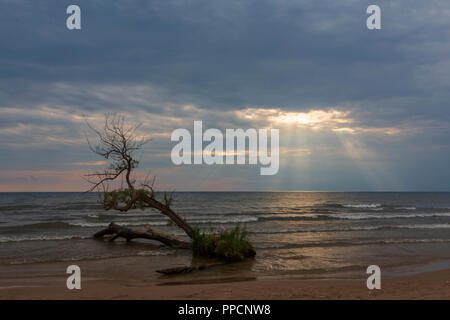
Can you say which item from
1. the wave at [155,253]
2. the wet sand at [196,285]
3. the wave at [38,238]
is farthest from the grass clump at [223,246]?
the wave at [38,238]

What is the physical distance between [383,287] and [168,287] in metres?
5.97

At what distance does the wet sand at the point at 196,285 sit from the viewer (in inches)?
303

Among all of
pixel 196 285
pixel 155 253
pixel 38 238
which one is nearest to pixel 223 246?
pixel 155 253

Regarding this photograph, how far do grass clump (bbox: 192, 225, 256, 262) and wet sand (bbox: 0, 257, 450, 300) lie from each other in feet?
5.76

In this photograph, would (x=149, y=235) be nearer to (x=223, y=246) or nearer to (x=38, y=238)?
(x=223, y=246)

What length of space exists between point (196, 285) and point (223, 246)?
3936mm

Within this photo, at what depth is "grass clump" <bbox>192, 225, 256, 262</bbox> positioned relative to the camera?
12.8 meters

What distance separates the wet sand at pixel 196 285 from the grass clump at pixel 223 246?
175cm

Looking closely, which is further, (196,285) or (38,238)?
(38,238)

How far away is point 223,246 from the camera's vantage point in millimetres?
12961

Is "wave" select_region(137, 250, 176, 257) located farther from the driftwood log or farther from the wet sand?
the wet sand

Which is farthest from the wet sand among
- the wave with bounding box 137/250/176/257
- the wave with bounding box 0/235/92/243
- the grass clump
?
the wave with bounding box 0/235/92/243

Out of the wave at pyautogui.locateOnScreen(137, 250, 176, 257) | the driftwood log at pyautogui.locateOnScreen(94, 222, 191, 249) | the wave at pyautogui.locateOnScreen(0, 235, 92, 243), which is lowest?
the wave at pyautogui.locateOnScreen(0, 235, 92, 243)

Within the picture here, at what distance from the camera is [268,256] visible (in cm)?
1406
